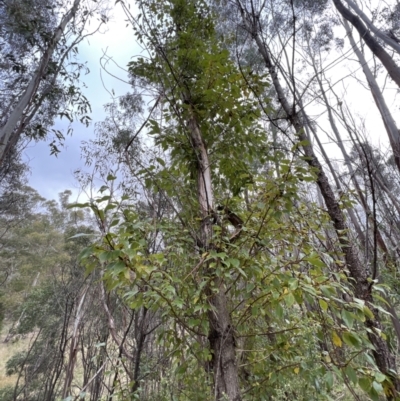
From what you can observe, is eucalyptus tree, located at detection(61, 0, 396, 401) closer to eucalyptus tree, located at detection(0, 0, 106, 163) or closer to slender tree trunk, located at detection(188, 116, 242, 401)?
slender tree trunk, located at detection(188, 116, 242, 401)

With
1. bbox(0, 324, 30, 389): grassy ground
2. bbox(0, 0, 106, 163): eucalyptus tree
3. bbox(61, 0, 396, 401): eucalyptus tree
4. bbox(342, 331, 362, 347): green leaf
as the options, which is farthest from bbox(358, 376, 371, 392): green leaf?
bbox(0, 324, 30, 389): grassy ground

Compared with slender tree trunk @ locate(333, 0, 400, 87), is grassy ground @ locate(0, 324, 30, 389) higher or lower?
lower

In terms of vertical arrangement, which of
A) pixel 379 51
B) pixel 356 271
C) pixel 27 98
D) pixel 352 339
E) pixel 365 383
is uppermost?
pixel 379 51

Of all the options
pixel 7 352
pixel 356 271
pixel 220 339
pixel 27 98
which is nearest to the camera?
pixel 220 339

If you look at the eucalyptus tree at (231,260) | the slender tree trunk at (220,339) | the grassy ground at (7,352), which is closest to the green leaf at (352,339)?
the eucalyptus tree at (231,260)

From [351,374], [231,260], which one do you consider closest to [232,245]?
[231,260]

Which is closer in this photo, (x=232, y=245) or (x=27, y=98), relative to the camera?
(x=232, y=245)

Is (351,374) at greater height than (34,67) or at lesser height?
lesser

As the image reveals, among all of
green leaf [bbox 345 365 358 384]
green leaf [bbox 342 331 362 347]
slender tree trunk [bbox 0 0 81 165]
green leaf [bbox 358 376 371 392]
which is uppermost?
slender tree trunk [bbox 0 0 81 165]

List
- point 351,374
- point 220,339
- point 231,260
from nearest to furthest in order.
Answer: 1. point 351,374
2. point 231,260
3. point 220,339

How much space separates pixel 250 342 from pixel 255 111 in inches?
55.9

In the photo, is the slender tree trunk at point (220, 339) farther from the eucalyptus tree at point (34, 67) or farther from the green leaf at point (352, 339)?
the eucalyptus tree at point (34, 67)

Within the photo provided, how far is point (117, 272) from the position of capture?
0.67 metres

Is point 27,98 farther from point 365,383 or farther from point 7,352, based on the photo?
point 7,352
